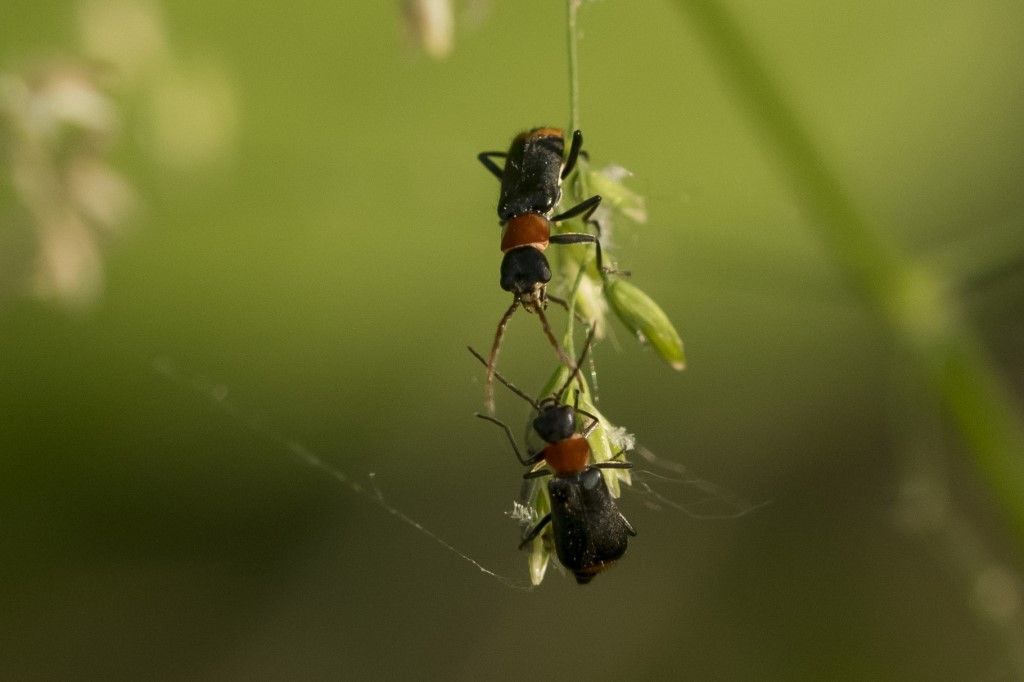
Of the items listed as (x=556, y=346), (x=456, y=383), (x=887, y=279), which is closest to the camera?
(x=556, y=346)

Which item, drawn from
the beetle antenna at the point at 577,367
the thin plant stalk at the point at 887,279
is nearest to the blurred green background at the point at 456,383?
the thin plant stalk at the point at 887,279

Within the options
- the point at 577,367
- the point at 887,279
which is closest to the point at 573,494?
the point at 577,367

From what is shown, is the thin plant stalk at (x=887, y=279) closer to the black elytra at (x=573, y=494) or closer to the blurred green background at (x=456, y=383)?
the black elytra at (x=573, y=494)

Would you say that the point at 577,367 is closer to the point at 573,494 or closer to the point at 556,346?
the point at 556,346

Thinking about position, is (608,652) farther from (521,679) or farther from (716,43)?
(716,43)

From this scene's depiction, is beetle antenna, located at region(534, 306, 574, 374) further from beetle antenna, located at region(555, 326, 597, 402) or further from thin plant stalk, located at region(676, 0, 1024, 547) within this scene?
thin plant stalk, located at region(676, 0, 1024, 547)

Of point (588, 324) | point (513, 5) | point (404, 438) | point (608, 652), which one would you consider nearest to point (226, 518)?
point (404, 438)

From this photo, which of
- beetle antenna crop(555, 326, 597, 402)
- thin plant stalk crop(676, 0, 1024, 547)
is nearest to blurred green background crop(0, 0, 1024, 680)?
thin plant stalk crop(676, 0, 1024, 547)

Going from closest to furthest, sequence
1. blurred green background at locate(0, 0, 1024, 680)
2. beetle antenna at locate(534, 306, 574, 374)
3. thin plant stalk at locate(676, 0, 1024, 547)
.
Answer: beetle antenna at locate(534, 306, 574, 374) → thin plant stalk at locate(676, 0, 1024, 547) → blurred green background at locate(0, 0, 1024, 680)
